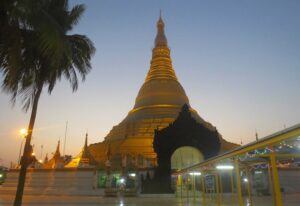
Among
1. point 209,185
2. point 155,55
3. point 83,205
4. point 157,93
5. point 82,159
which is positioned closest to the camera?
point 83,205

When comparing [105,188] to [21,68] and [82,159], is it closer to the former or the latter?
[82,159]

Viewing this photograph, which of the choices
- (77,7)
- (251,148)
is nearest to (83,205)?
(77,7)

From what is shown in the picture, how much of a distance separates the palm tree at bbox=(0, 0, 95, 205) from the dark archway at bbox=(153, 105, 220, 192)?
18213 mm

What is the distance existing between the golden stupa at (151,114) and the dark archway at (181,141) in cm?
924

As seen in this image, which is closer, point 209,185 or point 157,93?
point 209,185

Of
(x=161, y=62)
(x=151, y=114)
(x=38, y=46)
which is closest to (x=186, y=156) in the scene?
(x=151, y=114)

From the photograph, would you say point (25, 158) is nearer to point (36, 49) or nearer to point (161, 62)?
point (36, 49)

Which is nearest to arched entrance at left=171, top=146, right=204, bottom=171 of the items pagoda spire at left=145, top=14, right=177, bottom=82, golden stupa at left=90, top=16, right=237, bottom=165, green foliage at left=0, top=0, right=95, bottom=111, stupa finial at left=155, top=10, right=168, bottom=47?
golden stupa at left=90, top=16, right=237, bottom=165

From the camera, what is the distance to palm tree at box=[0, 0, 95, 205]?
1016 centimetres

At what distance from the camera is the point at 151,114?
50.4 meters

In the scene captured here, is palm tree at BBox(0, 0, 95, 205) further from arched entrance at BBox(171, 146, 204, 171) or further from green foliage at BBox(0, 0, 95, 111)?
arched entrance at BBox(171, 146, 204, 171)

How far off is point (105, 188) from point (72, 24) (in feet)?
76.5

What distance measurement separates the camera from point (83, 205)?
2009 cm

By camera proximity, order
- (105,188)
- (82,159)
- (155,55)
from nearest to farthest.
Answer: (105,188), (82,159), (155,55)
